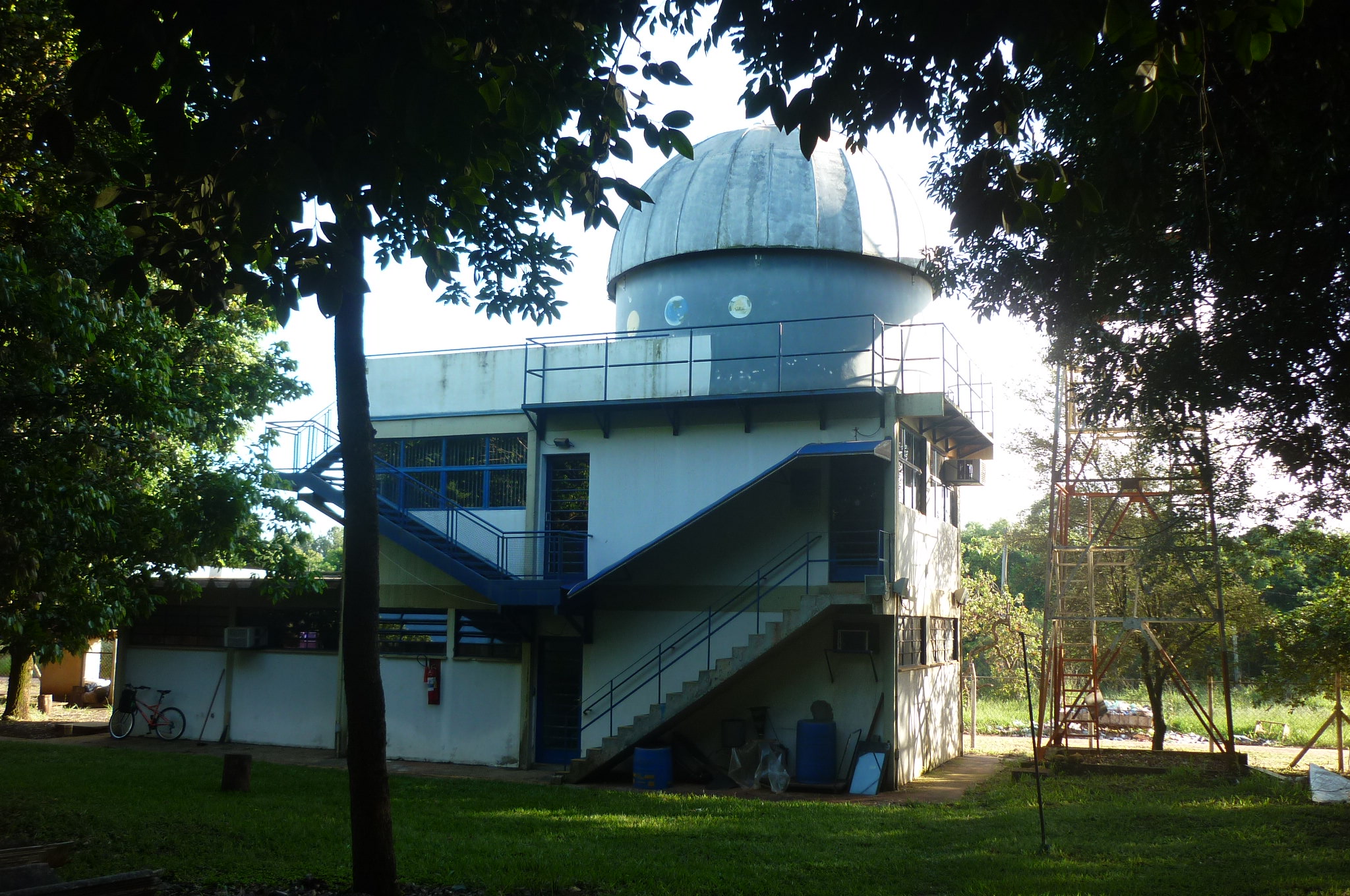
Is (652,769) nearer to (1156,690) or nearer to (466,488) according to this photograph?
(466,488)

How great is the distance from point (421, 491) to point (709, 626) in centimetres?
617

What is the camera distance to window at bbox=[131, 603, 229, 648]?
2197cm

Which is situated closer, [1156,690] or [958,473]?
[1156,690]

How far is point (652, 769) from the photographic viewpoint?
53.8ft

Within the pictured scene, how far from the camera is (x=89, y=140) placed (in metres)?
9.77

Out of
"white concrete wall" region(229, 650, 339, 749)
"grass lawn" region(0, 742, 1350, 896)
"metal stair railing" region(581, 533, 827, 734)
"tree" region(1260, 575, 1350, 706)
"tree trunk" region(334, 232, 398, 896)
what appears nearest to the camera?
"tree trunk" region(334, 232, 398, 896)

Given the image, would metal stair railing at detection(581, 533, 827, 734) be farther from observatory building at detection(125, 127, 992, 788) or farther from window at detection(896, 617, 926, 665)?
window at detection(896, 617, 926, 665)

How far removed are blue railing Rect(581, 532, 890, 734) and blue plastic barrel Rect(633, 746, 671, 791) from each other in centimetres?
121

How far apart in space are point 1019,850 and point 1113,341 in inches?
208

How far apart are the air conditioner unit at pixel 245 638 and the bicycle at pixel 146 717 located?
79.4 inches

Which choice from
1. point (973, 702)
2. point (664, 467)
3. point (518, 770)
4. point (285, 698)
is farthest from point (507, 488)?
point (973, 702)

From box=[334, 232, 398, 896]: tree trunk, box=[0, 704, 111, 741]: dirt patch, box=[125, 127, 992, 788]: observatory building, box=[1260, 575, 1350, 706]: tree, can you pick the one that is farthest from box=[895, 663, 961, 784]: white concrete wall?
box=[0, 704, 111, 741]: dirt patch

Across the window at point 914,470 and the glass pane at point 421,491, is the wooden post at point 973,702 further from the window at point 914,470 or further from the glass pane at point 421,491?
the glass pane at point 421,491

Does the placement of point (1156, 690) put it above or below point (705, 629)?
below
